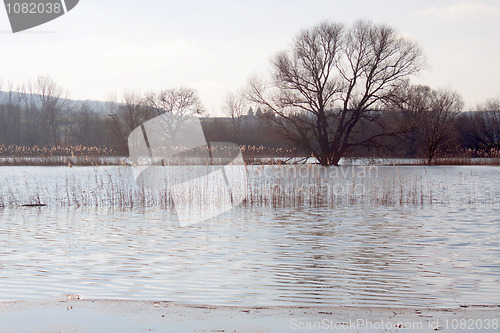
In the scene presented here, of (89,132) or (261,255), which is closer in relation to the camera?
(261,255)

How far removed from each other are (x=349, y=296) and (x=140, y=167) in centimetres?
2968

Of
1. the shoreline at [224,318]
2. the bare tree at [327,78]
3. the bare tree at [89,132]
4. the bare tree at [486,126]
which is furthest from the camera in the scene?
the bare tree at [89,132]

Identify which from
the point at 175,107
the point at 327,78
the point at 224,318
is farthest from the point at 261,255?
the point at 175,107

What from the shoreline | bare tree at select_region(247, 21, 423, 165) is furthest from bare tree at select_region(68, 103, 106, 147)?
the shoreline

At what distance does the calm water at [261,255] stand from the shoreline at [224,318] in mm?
525

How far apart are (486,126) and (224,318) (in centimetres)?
6499

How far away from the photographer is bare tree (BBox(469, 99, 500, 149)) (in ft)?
197

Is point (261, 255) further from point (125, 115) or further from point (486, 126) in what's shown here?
point (486, 126)

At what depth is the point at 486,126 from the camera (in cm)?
6322

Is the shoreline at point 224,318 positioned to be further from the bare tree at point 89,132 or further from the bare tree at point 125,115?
the bare tree at point 89,132

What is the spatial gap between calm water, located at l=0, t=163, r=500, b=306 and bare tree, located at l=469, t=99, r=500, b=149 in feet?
160

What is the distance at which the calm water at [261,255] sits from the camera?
6.05 metres

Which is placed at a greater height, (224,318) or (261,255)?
(224,318)

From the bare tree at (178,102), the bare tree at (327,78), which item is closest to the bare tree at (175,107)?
the bare tree at (178,102)
